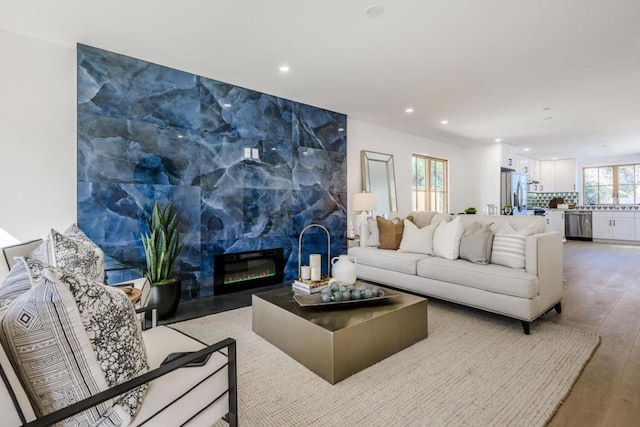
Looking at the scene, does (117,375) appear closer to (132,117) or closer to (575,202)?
Result: (132,117)

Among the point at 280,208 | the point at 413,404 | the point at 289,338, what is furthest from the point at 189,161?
the point at 413,404

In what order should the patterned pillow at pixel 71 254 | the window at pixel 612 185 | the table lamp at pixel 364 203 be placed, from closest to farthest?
the patterned pillow at pixel 71 254 → the table lamp at pixel 364 203 → the window at pixel 612 185

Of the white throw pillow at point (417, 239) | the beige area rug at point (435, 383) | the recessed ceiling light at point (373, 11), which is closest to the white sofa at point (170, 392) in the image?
the beige area rug at point (435, 383)

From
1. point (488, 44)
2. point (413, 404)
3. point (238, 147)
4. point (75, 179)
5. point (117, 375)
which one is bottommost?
point (413, 404)

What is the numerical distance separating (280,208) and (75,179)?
227 cm

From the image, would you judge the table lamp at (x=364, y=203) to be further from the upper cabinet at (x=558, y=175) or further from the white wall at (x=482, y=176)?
the upper cabinet at (x=558, y=175)

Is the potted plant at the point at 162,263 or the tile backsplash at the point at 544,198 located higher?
the tile backsplash at the point at 544,198

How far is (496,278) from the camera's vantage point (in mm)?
2719

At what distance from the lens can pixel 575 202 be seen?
31.4 feet

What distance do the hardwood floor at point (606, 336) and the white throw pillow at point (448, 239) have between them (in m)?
1.03

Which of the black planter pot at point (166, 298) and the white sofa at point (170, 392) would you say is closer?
the white sofa at point (170, 392)

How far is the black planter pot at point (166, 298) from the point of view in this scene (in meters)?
2.91

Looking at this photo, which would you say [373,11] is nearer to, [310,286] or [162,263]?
[310,286]

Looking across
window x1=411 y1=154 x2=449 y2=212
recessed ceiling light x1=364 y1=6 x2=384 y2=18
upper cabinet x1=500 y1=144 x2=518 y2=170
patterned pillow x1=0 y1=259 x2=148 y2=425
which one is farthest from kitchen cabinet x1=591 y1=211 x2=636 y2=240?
patterned pillow x1=0 y1=259 x2=148 y2=425
